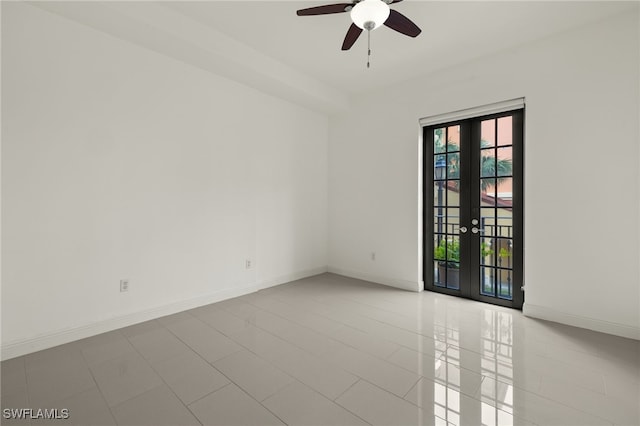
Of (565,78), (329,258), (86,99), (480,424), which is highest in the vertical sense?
(565,78)

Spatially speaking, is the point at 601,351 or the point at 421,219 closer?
the point at 601,351

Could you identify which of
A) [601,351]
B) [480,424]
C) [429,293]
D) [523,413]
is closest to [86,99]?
[480,424]

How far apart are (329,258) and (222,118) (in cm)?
283

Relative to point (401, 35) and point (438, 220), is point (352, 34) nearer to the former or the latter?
point (401, 35)

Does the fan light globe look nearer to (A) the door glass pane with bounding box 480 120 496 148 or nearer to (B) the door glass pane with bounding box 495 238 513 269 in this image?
(A) the door glass pane with bounding box 480 120 496 148

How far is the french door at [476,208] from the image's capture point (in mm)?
3445

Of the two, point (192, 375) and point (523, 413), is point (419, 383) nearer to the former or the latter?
point (523, 413)

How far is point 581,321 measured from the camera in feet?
9.62

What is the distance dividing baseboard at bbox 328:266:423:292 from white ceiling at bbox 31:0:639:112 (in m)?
2.83

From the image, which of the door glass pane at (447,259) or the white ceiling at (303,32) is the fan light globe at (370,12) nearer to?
the white ceiling at (303,32)

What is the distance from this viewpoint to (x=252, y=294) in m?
3.97

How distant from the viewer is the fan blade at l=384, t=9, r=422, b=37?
2320 mm

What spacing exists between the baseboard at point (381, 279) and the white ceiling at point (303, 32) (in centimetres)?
283
